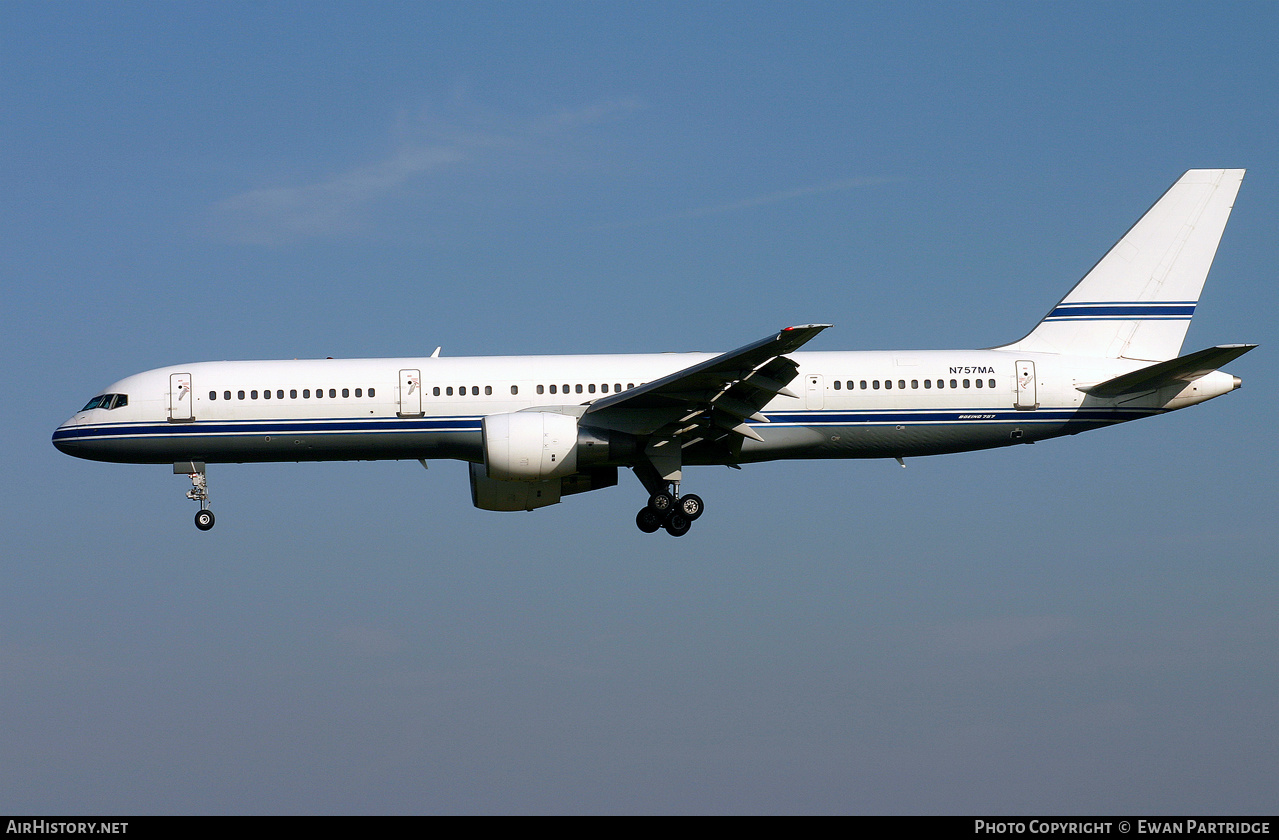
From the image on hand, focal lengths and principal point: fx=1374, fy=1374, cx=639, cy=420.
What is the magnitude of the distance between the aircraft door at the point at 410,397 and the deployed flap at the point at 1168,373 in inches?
574

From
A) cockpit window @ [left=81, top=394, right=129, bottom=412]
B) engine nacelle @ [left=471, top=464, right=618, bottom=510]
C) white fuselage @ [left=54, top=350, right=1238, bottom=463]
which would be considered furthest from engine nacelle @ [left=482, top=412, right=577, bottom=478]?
cockpit window @ [left=81, top=394, right=129, bottom=412]

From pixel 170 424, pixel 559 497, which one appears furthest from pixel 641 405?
pixel 170 424

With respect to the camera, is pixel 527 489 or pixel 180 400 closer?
pixel 180 400

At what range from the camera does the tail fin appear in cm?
3212

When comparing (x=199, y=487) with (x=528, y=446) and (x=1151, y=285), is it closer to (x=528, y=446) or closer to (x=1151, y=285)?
(x=528, y=446)

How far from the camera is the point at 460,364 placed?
30.5m

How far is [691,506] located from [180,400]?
1154cm

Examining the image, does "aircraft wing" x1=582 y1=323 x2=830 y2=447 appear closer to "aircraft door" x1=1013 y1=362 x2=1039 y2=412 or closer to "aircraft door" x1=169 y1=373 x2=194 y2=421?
"aircraft door" x1=1013 y1=362 x2=1039 y2=412

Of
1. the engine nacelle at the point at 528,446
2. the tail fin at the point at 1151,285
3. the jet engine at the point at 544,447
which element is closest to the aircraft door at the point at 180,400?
the jet engine at the point at 544,447

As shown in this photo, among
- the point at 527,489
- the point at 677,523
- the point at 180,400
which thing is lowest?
the point at 677,523

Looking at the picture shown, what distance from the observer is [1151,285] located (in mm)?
32656

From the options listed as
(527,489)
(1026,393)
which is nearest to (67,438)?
(527,489)

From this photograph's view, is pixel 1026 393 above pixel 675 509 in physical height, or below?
above
